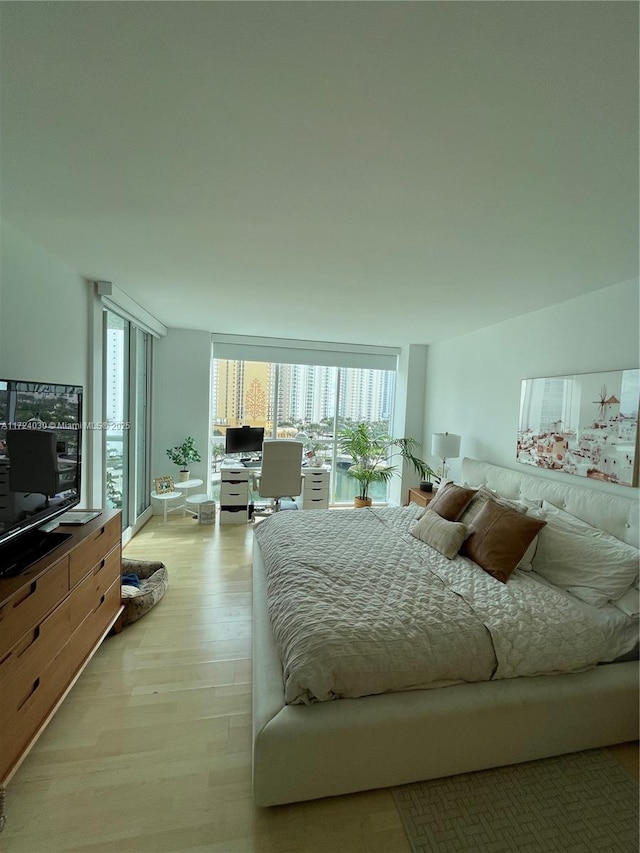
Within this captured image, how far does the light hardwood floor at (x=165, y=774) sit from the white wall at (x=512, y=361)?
220 cm

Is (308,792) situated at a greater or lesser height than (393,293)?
lesser

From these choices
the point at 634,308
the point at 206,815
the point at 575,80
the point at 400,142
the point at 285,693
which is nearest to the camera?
the point at 575,80

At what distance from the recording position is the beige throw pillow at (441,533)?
2355 millimetres

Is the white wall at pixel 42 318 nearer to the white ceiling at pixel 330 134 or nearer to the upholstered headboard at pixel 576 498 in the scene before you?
the white ceiling at pixel 330 134

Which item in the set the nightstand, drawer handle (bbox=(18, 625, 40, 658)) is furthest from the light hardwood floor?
the nightstand

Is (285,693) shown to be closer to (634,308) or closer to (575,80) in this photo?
(575,80)

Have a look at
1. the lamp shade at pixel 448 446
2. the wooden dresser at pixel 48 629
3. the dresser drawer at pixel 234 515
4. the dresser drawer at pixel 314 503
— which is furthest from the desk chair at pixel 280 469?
the wooden dresser at pixel 48 629

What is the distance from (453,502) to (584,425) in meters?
1.06

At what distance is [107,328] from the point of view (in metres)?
2.97

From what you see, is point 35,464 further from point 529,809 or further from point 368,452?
point 368,452

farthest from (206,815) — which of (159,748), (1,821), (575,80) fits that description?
(575,80)

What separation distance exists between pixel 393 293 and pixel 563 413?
1591mm

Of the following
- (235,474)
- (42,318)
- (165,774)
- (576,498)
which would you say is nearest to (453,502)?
(576,498)

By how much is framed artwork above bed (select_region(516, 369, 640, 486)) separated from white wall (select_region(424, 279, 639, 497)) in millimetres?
87
